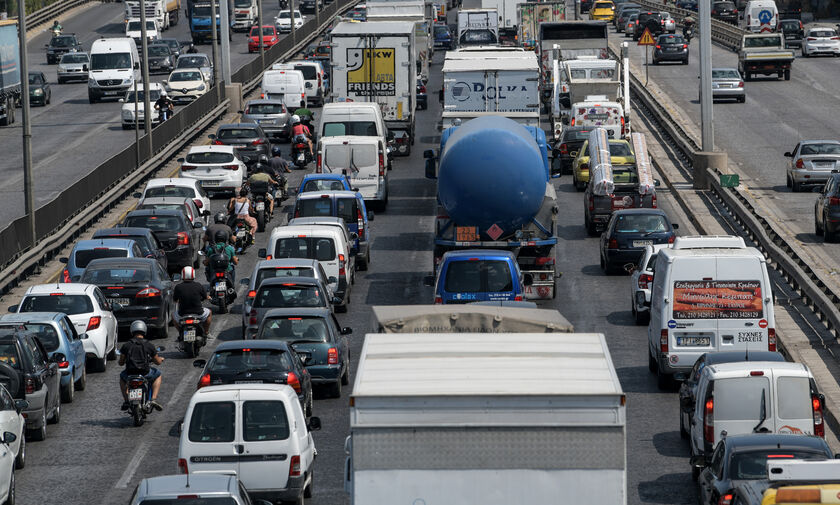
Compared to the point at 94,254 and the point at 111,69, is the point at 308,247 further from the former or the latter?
the point at 111,69

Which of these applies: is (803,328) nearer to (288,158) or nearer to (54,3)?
(288,158)

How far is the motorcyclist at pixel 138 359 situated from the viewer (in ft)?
76.2

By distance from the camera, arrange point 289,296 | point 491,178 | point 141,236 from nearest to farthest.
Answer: point 289,296
point 491,178
point 141,236

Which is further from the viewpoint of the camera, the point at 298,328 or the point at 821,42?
the point at 821,42

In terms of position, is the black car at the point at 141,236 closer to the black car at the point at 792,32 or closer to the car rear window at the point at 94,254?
the car rear window at the point at 94,254

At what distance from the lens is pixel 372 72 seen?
51.8 m

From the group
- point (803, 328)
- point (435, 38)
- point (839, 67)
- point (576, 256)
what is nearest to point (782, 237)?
point (576, 256)

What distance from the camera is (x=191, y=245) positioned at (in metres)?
36.4

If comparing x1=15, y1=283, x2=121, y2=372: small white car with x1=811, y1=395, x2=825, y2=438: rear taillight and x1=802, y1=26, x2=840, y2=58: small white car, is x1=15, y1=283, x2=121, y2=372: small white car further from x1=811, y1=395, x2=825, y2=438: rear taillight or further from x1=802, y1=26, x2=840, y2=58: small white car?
x1=802, y1=26, x2=840, y2=58: small white car

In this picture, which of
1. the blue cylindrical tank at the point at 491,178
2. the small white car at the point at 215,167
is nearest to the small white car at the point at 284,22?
the small white car at the point at 215,167

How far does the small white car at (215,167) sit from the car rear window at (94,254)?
44.9 feet

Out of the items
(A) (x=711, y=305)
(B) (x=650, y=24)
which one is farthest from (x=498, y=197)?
(B) (x=650, y=24)

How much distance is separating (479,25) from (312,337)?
60443 mm

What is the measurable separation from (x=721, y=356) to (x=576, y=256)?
16720 mm
